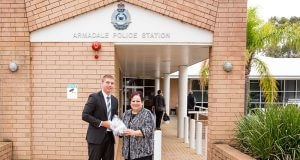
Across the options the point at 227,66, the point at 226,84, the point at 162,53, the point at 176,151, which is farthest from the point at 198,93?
the point at 227,66

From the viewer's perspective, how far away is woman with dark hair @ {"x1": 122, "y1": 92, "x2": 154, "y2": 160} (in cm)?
450

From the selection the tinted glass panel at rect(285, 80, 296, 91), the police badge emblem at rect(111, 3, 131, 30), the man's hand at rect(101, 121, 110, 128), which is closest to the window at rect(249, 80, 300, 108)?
the tinted glass panel at rect(285, 80, 296, 91)

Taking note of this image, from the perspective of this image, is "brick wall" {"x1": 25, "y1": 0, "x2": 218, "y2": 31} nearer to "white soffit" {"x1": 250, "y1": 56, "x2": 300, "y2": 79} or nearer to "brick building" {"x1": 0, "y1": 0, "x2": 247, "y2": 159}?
"brick building" {"x1": 0, "y1": 0, "x2": 247, "y2": 159}

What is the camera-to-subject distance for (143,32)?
23.2ft

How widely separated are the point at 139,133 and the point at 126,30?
307cm

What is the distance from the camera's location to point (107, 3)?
6.90 meters

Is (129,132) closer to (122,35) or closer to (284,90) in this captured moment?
(122,35)

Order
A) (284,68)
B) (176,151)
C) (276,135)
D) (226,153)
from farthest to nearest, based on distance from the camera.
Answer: (284,68), (176,151), (226,153), (276,135)

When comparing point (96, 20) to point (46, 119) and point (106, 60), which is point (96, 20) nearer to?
point (106, 60)

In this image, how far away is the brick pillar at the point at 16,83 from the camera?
6.83 m

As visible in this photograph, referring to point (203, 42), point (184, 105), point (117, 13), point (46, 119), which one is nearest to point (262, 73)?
point (184, 105)

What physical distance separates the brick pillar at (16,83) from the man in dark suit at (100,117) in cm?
239

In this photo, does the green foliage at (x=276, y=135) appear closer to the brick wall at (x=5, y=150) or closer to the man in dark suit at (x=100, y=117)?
the man in dark suit at (x=100, y=117)

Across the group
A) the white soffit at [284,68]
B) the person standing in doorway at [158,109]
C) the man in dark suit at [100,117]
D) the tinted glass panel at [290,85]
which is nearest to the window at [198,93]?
the white soffit at [284,68]
